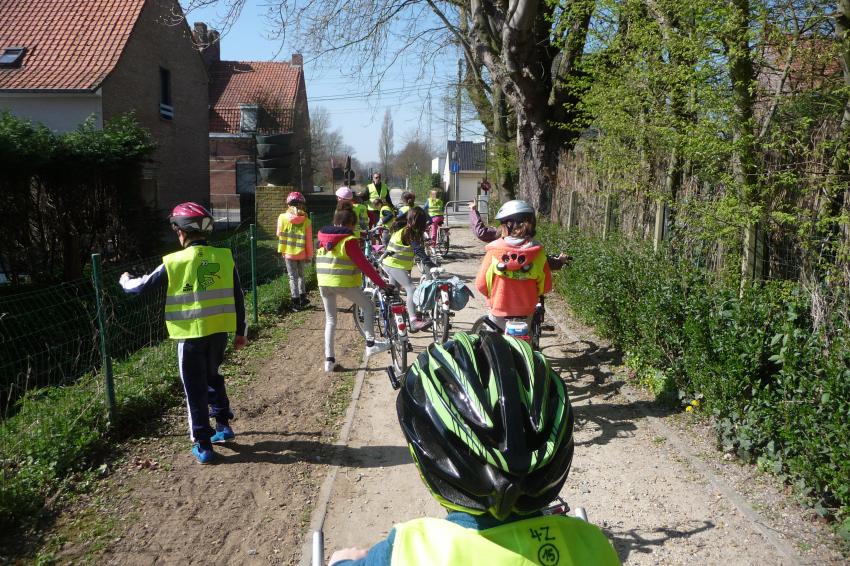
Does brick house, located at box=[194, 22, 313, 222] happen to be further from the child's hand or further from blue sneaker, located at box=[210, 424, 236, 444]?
the child's hand

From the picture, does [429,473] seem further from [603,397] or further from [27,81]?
[27,81]

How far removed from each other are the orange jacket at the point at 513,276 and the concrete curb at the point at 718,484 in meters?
1.42

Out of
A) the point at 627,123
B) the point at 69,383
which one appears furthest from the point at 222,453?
the point at 627,123

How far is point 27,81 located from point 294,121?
922 inches

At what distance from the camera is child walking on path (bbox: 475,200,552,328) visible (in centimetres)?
597

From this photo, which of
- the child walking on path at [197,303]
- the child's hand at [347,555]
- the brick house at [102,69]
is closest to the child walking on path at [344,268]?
the child walking on path at [197,303]

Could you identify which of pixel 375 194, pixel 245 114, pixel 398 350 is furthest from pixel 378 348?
pixel 245 114

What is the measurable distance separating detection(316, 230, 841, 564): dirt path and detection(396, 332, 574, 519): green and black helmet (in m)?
2.78

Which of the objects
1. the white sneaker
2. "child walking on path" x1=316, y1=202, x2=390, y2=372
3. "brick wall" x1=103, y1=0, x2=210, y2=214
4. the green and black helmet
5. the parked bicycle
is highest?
"brick wall" x1=103, y1=0, x2=210, y2=214

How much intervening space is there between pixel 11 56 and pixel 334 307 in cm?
1873

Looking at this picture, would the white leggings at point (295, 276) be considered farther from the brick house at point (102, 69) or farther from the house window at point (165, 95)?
the house window at point (165, 95)

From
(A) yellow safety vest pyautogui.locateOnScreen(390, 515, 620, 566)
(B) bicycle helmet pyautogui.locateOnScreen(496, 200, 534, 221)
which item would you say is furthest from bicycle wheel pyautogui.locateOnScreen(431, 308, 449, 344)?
(A) yellow safety vest pyautogui.locateOnScreen(390, 515, 620, 566)

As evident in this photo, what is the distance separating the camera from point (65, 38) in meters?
21.5

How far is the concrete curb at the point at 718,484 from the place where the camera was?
3888 mm
